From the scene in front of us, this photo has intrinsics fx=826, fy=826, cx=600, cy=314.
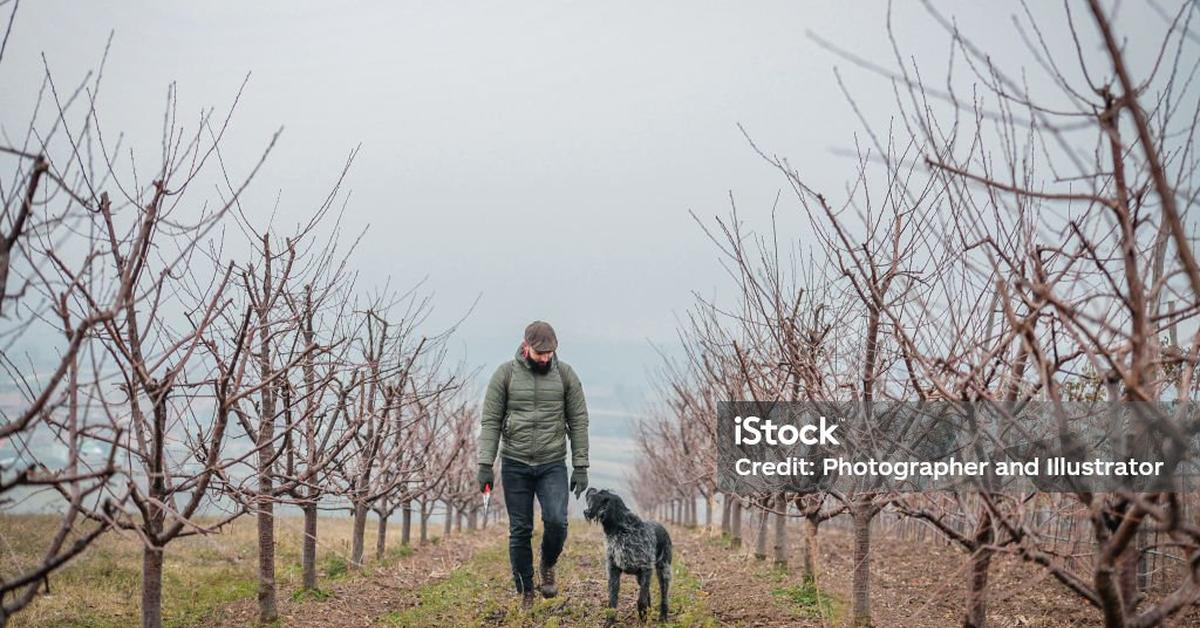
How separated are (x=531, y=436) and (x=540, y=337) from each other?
78 centimetres

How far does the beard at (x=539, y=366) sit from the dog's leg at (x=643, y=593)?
5.61 feet

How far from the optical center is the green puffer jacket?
6492 millimetres

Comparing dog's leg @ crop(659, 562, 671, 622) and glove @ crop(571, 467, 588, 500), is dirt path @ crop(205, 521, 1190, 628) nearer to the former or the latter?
dog's leg @ crop(659, 562, 671, 622)

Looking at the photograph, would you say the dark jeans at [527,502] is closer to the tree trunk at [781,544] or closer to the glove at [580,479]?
the glove at [580,479]

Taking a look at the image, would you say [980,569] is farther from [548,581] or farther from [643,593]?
[548,581]

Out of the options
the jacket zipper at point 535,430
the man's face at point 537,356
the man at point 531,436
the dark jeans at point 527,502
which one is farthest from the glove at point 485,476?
the man's face at point 537,356

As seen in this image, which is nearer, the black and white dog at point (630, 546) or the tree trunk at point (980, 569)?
the tree trunk at point (980, 569)

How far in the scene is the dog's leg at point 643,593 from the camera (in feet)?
20.5

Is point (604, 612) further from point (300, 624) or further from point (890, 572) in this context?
point (890, 572)

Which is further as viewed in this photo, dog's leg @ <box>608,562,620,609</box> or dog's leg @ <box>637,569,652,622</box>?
dog's leg @ <box>608,562,620,609</box>

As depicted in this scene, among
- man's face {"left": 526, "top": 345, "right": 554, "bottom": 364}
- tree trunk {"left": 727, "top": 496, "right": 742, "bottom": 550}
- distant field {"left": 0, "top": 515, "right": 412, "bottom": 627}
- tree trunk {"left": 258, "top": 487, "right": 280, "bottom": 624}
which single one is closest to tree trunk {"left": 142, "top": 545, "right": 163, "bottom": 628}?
distant field {"left": 0, "top": 515, "right": 412, "bottom": 627}
